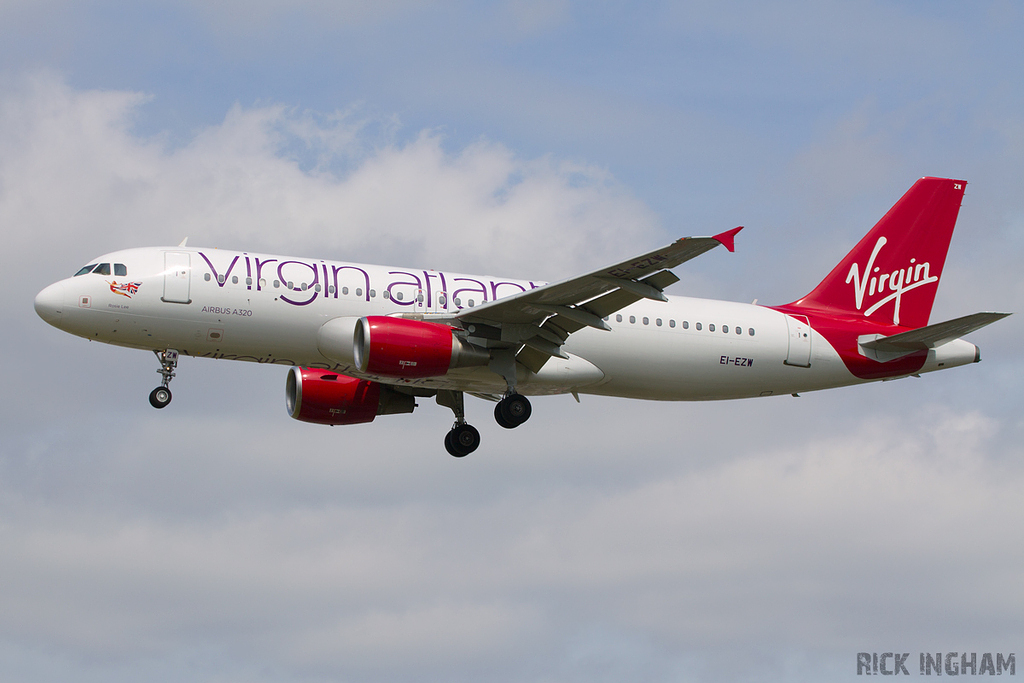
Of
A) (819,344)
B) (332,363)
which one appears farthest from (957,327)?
(332,363)

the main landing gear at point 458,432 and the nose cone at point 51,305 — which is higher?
the nose cone at point 51,305

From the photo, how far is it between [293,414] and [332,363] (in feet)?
18.2

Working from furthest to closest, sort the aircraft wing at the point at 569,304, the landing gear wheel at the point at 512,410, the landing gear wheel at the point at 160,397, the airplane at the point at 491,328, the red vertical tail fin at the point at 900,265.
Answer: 1. the red vertical tail fin at the point at 900,265
2. the landing gear wheel at the point at 512,410
3. the landing gear wheel at the point at 160,397
4. the airplane at the point at 491,328
5. the aircraft wing at the point at 569,304

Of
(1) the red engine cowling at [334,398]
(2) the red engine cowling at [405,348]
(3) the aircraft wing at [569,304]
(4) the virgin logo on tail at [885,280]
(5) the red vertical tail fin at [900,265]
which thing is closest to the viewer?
(3) the aircraft wing at [569,304]

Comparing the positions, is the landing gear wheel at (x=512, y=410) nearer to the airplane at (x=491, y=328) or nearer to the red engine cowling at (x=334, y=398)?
the airplane at (x=491, y=328)

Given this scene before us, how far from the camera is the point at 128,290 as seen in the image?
32062 millimetres

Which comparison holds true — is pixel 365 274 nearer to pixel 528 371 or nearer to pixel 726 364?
pixel 528 371

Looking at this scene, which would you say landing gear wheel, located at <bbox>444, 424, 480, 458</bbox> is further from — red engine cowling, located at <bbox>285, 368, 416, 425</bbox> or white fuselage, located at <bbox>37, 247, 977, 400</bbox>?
white fuselage, located at <bbox>37, 247, 977, 400</bbox>

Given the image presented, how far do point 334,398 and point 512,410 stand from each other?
6.43 metres

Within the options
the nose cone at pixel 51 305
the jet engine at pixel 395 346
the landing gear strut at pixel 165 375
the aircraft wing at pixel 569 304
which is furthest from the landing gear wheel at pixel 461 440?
the nose cone at pixel 51 305

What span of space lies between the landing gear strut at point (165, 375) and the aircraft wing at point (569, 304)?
7541mm

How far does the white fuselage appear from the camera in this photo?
32.1 metres

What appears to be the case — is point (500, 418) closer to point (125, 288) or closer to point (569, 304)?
point (569, 304)

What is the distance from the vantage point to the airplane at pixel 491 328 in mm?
32000
